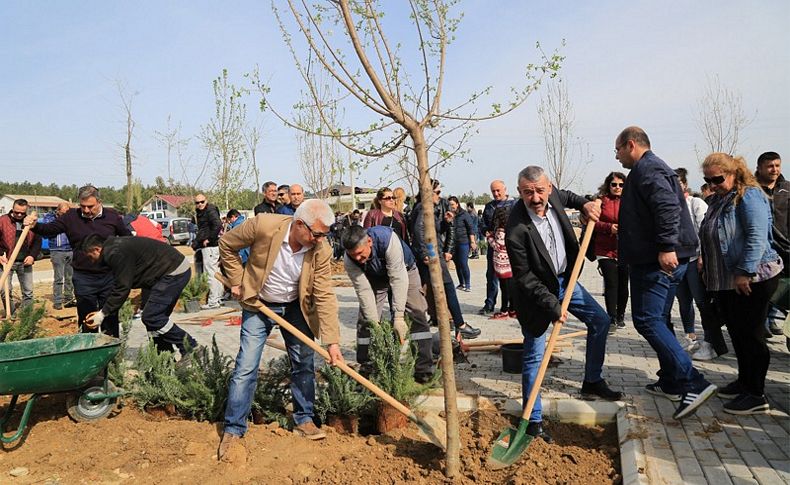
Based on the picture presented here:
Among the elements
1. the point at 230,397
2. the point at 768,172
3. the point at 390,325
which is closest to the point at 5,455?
the point at 230,397

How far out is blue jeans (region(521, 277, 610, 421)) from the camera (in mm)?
3744

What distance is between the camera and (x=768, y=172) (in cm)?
507

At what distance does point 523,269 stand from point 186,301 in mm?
7075

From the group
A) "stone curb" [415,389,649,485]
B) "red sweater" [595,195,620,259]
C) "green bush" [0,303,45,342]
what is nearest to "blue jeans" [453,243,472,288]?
"red sweater" [595,195,620,259]

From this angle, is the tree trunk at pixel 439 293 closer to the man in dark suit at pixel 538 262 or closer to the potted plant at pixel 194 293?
the man in dark suit at pixel 538 262

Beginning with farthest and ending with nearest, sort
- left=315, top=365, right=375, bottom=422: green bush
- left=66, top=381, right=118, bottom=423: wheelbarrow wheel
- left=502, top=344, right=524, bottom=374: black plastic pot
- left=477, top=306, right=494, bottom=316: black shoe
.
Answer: left=477, top=306, right=494, bottom=316: black shoe, left=502, top=344, right=524, bottom=374: black plastic pot, left=66, top=381, right=118, bottom=423: wheelbarrow wheel, left=315, top=365, right=375, bottom=422: green bush

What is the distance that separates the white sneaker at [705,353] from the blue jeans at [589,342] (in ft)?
5.19

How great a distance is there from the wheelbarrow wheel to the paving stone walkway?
1906 mm

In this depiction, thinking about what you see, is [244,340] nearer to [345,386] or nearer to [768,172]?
[345,386]

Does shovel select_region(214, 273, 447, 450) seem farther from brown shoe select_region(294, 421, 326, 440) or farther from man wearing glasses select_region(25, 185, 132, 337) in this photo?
man wearing glasses select_region(25, 185, 132, 337)

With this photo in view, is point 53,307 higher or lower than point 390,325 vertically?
lower

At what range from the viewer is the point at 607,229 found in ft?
19.9

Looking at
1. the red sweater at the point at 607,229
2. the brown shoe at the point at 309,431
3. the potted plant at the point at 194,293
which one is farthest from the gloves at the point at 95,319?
the red sweater at the point at 607,229

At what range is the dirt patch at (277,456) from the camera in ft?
10.9
